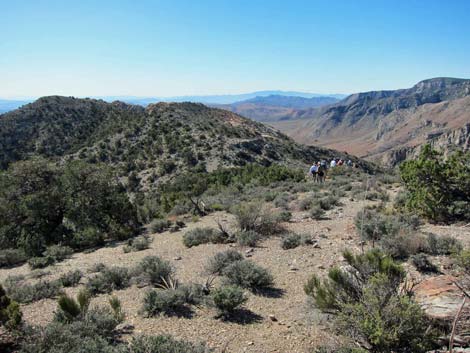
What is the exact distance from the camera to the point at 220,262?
8.76 meters

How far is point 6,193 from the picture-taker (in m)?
15.3

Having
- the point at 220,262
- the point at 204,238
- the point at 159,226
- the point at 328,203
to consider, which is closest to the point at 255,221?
the point at 204,238

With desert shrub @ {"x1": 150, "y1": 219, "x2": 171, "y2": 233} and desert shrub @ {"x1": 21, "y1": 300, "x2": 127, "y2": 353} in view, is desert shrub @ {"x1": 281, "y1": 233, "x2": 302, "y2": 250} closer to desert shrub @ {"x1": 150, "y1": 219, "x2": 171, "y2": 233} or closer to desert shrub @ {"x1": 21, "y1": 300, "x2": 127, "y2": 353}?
desert shrub @ {"x1": 21, "y1": 300, "x2": 127, "y2": 353}

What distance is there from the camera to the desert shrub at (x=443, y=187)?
10719mm

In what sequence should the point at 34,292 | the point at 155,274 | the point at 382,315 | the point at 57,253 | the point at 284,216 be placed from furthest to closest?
the point at 284,216, the point at 57,253, the point at 155,274, the point at 34,292, the point at 382,315

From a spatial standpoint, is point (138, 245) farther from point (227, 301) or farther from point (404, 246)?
point (404, 246)

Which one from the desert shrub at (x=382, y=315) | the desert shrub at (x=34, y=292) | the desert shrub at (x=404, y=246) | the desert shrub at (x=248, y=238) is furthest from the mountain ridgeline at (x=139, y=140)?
the desert shrub at (x=382, y=315)

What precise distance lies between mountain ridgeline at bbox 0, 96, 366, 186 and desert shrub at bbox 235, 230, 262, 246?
26.0m

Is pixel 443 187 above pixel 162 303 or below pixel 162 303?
above

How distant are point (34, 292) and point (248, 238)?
229 inches

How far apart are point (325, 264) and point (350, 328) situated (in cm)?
368

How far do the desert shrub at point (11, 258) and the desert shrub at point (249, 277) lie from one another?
8941 mm

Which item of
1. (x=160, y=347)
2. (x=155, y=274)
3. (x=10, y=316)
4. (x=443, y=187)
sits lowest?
(x=155, y=274)

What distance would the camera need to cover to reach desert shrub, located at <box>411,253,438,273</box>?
24.7ft
